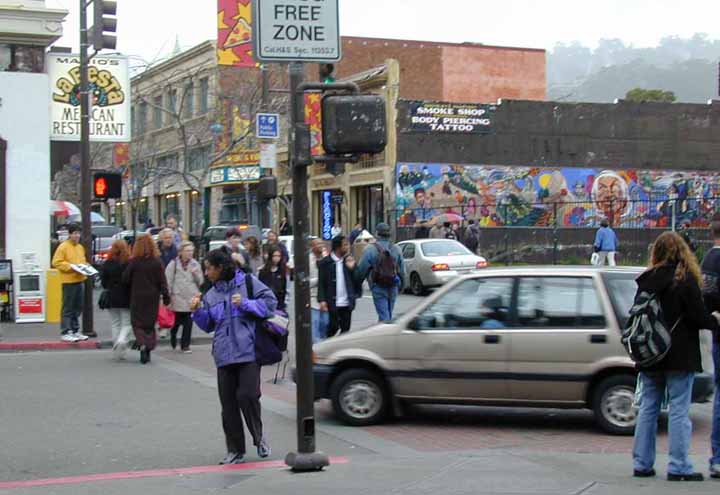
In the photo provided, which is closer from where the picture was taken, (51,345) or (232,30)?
(51,345)

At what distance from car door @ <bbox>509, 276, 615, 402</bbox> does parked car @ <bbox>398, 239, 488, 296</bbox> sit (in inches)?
639

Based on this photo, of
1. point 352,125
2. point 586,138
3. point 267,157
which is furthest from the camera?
point 586,138

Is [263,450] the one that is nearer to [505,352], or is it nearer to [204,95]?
[505,352]

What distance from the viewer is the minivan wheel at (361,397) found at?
10.1 meters

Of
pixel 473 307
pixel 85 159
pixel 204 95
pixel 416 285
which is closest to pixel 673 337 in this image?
pixel 473 307

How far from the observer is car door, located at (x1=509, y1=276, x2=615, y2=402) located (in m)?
9.43

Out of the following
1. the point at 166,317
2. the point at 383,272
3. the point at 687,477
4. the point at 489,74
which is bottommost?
the point at 687,477

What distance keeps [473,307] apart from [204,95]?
Result: 117 feet

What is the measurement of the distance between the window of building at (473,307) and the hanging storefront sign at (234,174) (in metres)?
31.4

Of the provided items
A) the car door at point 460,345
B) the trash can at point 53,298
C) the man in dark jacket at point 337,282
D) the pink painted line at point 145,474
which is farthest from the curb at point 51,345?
the pink painted line at point 145,474

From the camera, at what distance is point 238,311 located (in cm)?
816

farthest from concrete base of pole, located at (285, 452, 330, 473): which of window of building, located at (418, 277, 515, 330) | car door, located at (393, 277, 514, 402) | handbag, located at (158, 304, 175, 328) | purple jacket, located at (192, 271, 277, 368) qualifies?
handbag, located at (158, 304, 175, 328)

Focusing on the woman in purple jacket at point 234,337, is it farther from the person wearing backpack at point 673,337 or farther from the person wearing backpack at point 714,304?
the person wearing backpack at point 714,304

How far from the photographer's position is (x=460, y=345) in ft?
31.8
